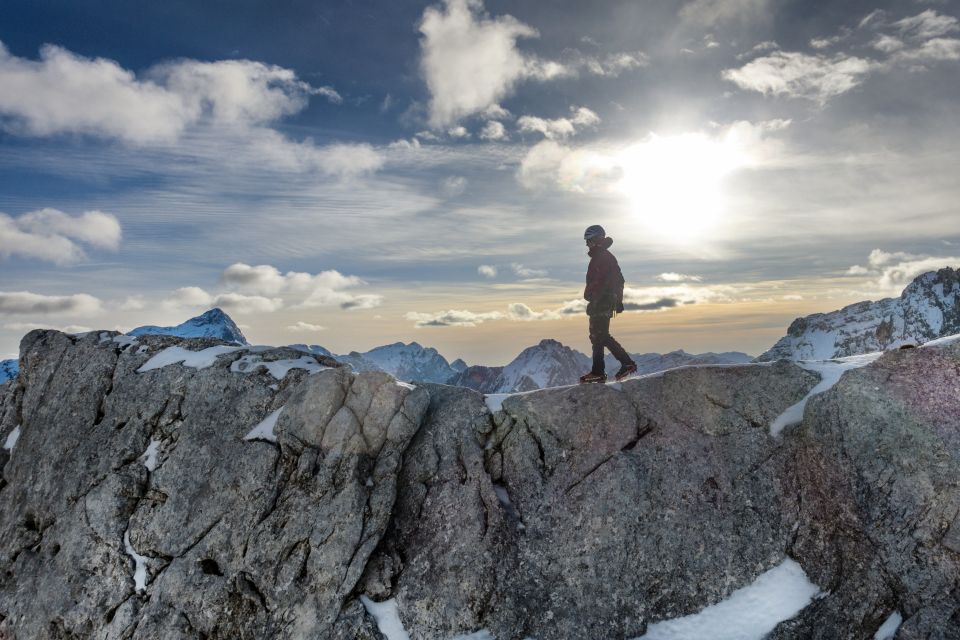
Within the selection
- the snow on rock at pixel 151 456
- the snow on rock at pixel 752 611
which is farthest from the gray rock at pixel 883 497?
the snow on rock at pixel 151 456

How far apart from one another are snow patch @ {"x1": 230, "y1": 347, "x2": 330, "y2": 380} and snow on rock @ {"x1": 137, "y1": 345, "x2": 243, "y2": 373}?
4.61 ft

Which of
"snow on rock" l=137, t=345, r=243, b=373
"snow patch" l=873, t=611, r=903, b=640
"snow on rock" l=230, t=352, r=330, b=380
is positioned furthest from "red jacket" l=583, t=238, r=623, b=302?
"snow on rock" l=137, t=345, r=243, b=373

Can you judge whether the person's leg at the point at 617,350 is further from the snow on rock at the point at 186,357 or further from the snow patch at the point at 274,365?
the snow on rock at the point at 186,357

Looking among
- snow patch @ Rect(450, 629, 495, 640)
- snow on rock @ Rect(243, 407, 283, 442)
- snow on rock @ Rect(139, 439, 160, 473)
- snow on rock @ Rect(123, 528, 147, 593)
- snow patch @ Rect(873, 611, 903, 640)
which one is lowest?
snow patch @ Rect(450, 629, 495, 640)

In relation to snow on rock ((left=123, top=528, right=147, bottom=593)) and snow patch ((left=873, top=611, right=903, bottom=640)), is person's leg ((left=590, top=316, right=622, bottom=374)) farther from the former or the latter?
snow on rock ((left=123, top=528, right=147, bottom=593))

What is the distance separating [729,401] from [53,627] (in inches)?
1083

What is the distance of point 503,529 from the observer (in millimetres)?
18031

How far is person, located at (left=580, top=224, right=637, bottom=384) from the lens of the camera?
898 inches

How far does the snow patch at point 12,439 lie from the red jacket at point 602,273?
2953cm

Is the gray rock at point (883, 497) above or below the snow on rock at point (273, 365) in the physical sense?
below

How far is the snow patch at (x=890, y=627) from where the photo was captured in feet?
48.3

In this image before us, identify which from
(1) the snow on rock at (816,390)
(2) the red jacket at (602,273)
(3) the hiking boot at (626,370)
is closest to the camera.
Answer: (1) the snow on rock at (816,390)

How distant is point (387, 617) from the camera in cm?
1683

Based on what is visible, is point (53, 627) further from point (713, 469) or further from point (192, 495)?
point (713, 469)
